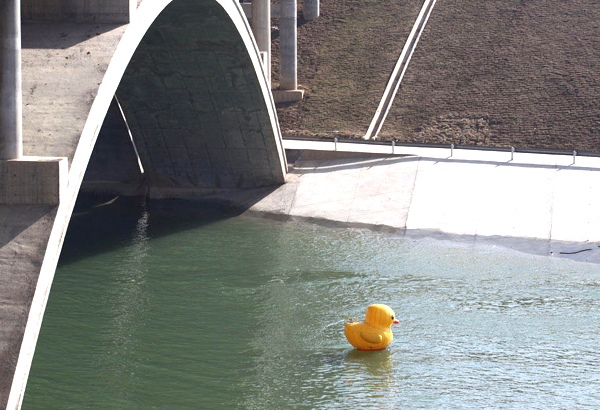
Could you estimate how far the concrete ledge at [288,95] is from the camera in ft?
127

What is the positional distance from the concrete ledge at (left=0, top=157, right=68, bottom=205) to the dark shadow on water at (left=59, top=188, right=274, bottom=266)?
420 inches

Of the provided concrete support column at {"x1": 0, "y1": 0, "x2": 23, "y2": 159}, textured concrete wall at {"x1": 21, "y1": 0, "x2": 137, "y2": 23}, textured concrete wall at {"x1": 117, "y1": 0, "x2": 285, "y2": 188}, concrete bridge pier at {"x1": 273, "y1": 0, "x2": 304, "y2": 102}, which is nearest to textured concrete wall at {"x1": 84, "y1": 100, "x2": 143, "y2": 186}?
textured concrete wall at {"x1": 117, "y1": 0, "x2": 285, "y2": 188}

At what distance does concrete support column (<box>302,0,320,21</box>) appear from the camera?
4531 cm

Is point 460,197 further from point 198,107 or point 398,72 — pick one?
point 398,72

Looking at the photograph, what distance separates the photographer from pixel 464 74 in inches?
1473

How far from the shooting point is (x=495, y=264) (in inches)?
861

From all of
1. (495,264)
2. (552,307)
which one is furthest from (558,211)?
(552,307)

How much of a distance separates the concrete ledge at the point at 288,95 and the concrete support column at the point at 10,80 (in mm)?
27465

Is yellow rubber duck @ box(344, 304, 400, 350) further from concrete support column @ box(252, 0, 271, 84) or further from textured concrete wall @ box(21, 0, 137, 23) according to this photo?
concrete support column @ box(252, 0, 271, 84)

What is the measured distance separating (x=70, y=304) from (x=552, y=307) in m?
10.6

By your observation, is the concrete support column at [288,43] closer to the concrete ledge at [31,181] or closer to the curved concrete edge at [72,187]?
the curved concrete edge at [72,187]

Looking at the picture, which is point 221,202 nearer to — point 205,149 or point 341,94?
point 205,149

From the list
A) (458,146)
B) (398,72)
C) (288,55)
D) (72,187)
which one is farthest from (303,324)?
(398,72)

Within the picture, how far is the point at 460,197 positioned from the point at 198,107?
9.09 metres
